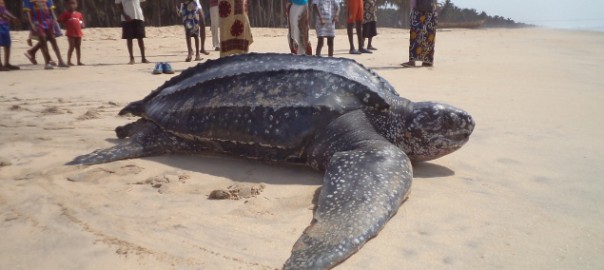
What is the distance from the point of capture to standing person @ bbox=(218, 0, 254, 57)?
5.69 m

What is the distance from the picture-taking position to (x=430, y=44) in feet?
22.9

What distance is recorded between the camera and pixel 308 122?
217 cm

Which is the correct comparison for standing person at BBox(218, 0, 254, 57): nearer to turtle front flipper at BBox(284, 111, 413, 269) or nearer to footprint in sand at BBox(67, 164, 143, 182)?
footprint in sand at BBox(67, 164, 143, 182)

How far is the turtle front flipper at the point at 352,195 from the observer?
4.51 feet

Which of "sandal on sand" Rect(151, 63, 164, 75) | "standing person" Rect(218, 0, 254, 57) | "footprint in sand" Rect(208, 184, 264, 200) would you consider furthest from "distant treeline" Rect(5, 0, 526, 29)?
"footprint in sand" Rect(208, 184, 264, 200)

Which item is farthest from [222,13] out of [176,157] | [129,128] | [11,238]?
[11,238]

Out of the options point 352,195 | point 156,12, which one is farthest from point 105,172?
point 156,12

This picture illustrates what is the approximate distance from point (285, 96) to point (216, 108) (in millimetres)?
439

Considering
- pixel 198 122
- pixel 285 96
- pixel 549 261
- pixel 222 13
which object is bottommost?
pixel 549 261

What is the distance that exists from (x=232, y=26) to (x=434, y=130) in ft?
13.7

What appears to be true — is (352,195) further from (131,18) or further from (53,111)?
(131,18)

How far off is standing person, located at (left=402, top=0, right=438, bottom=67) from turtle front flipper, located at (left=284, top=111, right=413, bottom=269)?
5249 millimetres

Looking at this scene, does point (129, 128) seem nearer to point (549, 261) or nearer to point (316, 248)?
point (316, 248)

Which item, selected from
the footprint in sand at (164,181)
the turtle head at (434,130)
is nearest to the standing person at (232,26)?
the footprint in sand at (164,181)
